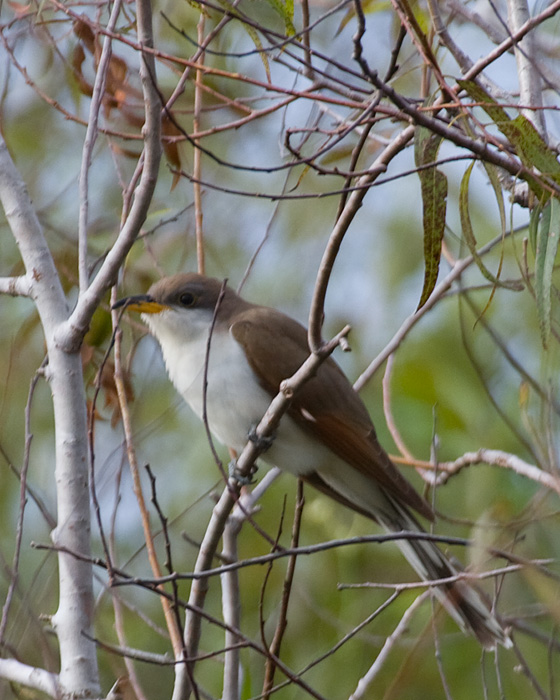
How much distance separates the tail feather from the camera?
3.30 metres

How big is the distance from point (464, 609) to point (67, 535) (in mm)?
Result: 1520

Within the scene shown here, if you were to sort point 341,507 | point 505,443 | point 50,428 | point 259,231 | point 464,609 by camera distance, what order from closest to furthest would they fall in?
point 464,609
point 341,507
point 505,443
point 50,428
point 259,231

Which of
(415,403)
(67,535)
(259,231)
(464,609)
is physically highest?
(259,231)

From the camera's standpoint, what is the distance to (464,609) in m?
3.37

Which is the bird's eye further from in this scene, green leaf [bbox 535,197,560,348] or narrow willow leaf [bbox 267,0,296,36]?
green leaf [bbox 535,197,560,348]

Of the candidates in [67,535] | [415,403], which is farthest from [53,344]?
[415,403]

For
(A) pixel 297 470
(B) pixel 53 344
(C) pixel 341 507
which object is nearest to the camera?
(B) pixel 53 344

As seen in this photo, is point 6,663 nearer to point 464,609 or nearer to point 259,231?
point 464,609

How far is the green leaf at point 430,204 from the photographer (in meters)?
2.04

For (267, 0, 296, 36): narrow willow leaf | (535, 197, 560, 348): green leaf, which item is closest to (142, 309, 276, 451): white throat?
(267, 0, 296, 36): narrow willow leaf

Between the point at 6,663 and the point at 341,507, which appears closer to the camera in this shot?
the point at 6,663

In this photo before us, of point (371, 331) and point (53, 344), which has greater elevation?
point (371, 331)

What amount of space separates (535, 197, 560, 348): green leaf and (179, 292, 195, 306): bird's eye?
2.06 meters

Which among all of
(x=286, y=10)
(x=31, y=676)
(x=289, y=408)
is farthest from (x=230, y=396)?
(x=286, y=10)
